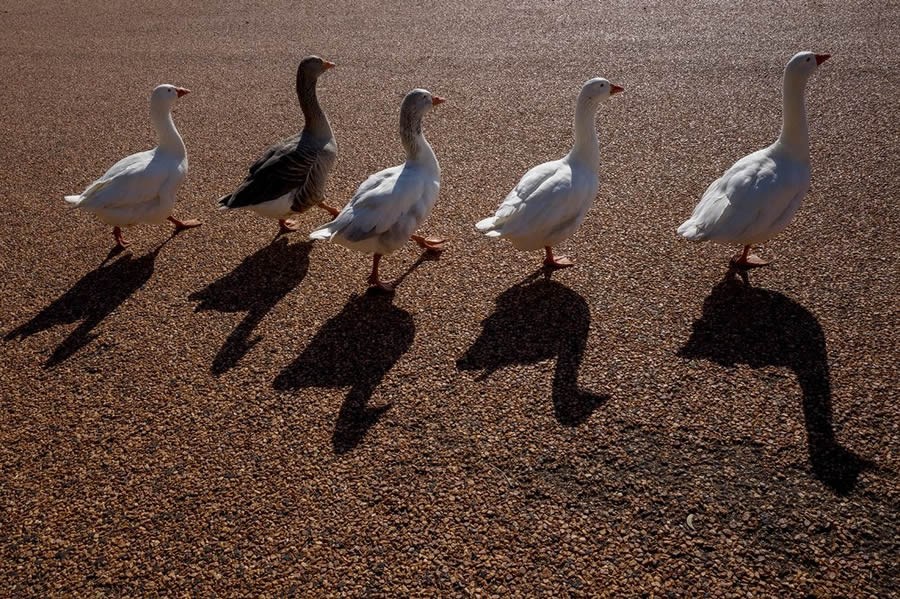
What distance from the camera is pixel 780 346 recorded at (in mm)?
3693

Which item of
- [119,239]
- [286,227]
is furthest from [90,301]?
[286,227]

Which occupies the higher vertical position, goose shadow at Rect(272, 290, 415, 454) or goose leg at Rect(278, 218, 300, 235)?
goose leg at Rect(278, 218, 300, 235)

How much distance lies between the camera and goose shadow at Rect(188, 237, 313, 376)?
4084mm

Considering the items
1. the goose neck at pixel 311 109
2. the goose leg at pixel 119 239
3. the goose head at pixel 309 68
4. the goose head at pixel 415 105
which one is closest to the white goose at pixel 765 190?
the goose head at pixel 415 105

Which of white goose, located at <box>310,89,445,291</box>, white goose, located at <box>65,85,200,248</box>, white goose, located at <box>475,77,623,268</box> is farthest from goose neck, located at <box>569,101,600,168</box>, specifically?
white goose, located at <box>65,85,200,248</box>

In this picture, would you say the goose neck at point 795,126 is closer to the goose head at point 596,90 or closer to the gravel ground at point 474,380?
the gravel ground at point 474,380

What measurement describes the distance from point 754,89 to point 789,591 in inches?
226

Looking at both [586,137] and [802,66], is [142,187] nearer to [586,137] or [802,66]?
[586,137]

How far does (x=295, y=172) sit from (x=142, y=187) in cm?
112

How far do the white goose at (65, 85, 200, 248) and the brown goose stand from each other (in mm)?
456

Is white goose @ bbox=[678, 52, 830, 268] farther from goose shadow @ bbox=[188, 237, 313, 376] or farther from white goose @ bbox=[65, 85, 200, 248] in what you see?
white goose @ bbox=[65, 85, 200, 248]

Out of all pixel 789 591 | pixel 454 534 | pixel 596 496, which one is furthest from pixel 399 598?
pixel 789 591

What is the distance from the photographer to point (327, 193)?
5734mm

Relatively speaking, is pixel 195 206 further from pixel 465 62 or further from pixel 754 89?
pixel 754 89
